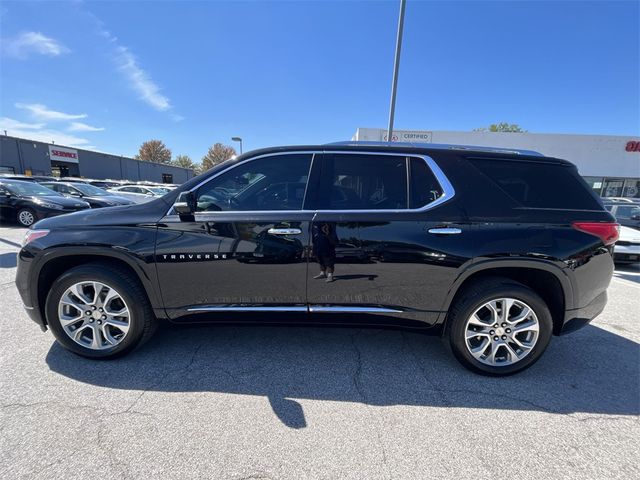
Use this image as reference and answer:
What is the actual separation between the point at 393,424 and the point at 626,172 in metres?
31.4

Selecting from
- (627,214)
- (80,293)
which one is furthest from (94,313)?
(627,214)

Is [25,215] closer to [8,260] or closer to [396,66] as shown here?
[8,260]

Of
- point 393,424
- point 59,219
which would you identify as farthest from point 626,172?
point 59,219

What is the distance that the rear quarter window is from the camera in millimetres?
2604

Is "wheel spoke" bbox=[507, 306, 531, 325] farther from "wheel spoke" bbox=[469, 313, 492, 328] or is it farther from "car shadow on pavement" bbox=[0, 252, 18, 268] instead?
"car shadow on pavement" bbox=[0, 252, 18, 268]

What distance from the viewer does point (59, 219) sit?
2707mm

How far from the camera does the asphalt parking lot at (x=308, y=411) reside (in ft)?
5.89

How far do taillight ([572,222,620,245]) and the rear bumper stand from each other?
0.50 meters

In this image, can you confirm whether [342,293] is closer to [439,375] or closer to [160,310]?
[439,375]

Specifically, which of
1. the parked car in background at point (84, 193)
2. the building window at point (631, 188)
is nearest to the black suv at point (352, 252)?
the parked car in background at point (84, 193)

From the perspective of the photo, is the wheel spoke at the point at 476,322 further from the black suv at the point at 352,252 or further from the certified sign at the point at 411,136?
the certified sign at the point at 411,136

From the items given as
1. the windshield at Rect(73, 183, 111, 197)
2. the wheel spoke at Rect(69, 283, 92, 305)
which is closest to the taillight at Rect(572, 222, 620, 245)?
the wheel spoke at Rect(69, 283, 92, 305)

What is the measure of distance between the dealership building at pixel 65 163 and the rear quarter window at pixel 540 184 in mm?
36857

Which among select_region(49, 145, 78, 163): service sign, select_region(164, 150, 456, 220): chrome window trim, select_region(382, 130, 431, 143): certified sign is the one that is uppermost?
select_region(382, 130, 431, 143): certified sign
